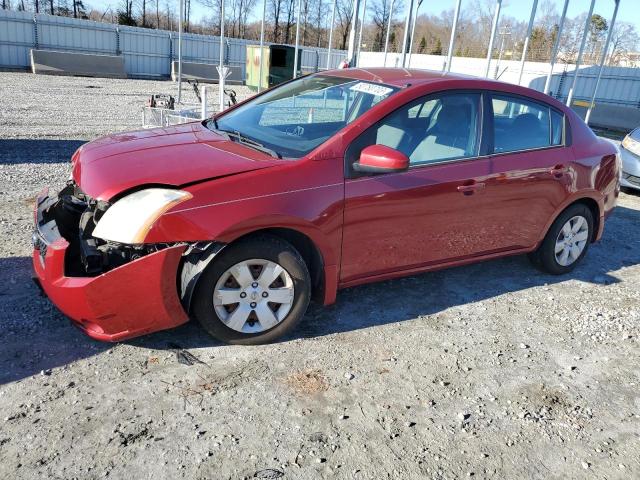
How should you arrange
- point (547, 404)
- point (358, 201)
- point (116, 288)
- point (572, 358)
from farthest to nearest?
point (572, 358), point (358, 201), point (547, 404), point (116, 288)

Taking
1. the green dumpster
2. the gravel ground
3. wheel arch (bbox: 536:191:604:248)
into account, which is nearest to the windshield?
the gravel ground

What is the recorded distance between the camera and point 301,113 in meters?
4.23

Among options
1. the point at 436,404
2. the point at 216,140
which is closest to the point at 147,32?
the point at 216,140

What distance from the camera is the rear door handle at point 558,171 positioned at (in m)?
4.53

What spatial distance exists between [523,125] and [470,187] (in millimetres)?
927

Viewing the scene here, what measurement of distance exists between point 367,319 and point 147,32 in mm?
27920

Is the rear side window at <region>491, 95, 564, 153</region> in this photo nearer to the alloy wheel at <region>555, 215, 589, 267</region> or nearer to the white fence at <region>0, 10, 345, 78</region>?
the alloy wheel at <region>555, 215, 589, 267</region>

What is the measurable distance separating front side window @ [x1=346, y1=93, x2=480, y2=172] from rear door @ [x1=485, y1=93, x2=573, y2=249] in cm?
18

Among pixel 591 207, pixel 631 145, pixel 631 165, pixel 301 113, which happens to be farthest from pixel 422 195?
pixel 631 145

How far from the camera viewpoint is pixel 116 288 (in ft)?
9.80

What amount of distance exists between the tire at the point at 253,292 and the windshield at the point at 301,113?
0.68m

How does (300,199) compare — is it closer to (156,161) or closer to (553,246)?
(156,161)

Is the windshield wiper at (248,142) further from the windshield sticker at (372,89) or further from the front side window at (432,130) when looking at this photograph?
the windshield sticker at (372,89)

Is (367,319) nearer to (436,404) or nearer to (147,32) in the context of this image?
(436,404)
